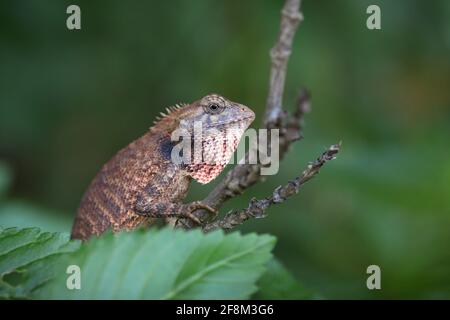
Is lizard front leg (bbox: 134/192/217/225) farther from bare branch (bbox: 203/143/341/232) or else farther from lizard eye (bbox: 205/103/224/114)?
lizard eye (bbox: 205/103/224/114)

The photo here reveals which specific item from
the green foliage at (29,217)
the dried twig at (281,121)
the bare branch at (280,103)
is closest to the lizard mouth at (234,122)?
the dried twig at (281,121)

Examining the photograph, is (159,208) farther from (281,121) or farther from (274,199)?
(281,121)

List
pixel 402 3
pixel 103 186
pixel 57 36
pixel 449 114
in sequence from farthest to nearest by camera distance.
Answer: pixel 57 36, pixel 449 114, pixel 402 3, pixel 103 186

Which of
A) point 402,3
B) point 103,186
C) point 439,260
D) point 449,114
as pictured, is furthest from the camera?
point 449,114

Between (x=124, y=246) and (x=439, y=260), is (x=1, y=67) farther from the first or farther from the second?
(x=124, y=246)

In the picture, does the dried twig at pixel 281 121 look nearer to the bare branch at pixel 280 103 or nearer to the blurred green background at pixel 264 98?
the bare branch at pixel 280 103

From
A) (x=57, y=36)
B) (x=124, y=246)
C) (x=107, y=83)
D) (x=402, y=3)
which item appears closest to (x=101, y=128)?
(x=107, y=83)

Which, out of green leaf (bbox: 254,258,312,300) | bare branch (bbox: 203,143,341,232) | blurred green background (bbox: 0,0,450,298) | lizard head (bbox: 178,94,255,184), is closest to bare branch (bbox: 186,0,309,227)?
bare branch (bbox: 203,143,341,232)
